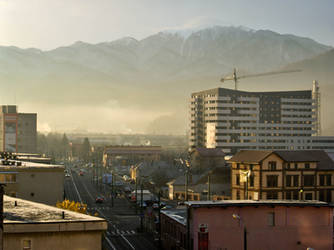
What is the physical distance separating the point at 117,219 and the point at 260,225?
1964 inches

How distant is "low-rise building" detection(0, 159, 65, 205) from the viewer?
7681 centimetres

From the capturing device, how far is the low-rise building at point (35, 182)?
76.8 metres

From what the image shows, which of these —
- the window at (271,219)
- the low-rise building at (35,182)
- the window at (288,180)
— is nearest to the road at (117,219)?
the low-rise building at (35,182)

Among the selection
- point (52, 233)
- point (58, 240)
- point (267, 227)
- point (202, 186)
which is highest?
point (52, 233)

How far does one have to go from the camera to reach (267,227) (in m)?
50.8

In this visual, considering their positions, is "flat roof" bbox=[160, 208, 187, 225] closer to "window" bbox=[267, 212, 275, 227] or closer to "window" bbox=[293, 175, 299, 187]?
"window" bbox=[267, 212, 275, 227]

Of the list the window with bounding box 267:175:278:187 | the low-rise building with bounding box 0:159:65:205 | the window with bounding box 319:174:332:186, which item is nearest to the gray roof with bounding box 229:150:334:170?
the window with bounding box 319:174:332:186

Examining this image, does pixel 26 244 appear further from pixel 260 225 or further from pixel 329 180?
pixel 329 180

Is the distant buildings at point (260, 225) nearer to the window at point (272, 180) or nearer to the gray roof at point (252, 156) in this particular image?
the window at point (272, 180)

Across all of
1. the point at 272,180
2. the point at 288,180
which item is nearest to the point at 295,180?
the point at 288,180

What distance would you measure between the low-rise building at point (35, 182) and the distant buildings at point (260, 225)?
29746 mm

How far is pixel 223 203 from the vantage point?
49.9 m

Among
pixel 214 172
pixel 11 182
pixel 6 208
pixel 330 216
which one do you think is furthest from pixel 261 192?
pixel 6 208

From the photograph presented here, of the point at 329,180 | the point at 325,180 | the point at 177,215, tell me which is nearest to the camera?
the point at 177,215
